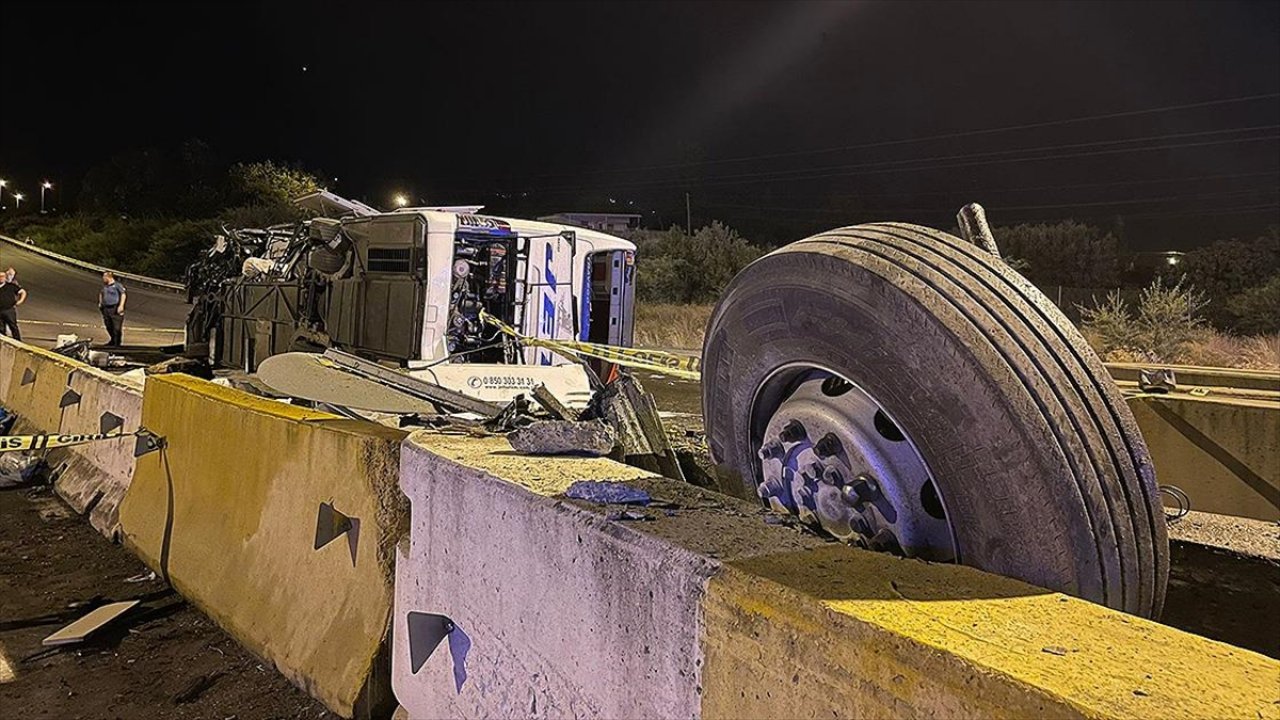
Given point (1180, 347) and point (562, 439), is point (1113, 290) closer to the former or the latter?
point (1180, 347)

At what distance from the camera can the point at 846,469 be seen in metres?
2.09

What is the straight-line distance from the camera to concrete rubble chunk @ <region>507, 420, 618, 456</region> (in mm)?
2766

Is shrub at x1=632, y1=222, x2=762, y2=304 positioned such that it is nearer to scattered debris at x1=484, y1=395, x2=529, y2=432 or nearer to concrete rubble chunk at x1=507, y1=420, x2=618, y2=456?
scattered debris at x1=484, y1=395, x2=529, y2=432

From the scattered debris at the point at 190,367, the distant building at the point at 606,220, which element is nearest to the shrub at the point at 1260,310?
the scattered debris at the point at 190,367

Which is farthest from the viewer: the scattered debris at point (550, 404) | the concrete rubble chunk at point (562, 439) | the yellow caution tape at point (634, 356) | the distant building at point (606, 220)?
the distant building at point (606, 220)

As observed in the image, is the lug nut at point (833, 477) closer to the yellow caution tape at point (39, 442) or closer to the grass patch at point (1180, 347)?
the yellow caution tape at point (39, 442)

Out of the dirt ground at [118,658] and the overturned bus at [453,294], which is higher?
the overturned bus at [453,294]

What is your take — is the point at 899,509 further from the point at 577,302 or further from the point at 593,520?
the point at 577,302

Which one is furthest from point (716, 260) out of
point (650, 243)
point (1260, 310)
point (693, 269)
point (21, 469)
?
point (21, 469)

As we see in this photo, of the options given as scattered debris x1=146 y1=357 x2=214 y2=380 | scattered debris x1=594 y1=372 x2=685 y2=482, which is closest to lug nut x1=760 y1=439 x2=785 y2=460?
scattered debris x1=594 y1=372 x2=685 y2=482

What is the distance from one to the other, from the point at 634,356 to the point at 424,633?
3459 millimetres

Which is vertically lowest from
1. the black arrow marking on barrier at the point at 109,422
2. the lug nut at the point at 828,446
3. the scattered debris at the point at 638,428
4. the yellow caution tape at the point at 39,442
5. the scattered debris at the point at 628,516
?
the yellow caution tape at the point at 39,442

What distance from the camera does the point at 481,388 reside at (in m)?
7.29

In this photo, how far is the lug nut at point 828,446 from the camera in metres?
2.10
